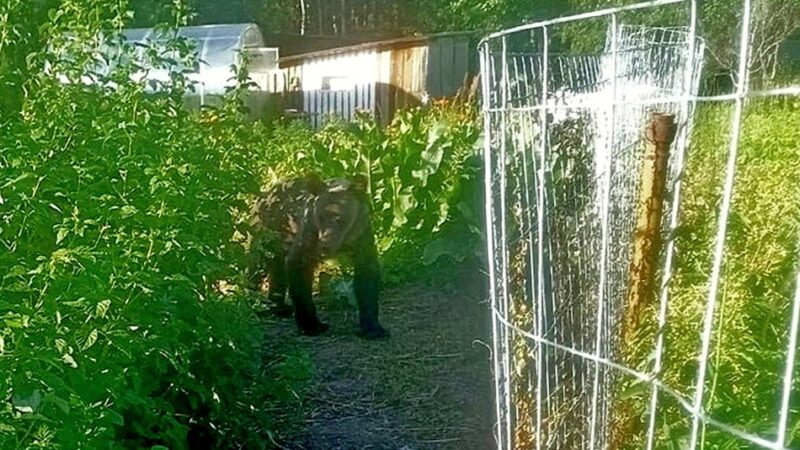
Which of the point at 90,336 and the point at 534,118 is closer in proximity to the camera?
the point at 90,336

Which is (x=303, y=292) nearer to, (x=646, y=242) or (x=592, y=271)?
(x=592, y=271)

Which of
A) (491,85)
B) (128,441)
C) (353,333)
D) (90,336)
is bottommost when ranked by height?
(353,333)

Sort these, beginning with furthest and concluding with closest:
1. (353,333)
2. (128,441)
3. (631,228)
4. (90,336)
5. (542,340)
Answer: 1. (353,333)
2. (631,228)
3. (128,441)
4. (542,340)
5. (90,336)

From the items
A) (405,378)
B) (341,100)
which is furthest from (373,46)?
(405,378)

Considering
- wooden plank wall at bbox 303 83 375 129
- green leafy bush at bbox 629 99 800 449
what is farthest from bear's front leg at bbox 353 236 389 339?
wooden plank wall at bbox 303 83 375 129

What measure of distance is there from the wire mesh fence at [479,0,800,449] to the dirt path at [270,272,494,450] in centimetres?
126

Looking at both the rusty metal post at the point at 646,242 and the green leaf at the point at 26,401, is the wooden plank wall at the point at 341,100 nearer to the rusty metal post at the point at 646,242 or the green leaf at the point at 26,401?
the rusty metal post at the point at 646,242

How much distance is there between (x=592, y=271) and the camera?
11.8 ft

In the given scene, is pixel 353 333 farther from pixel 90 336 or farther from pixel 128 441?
pixel 90 336

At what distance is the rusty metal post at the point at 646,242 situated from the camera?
3.34 metres

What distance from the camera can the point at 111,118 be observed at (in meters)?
3.87

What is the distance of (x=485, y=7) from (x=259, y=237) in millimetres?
19122

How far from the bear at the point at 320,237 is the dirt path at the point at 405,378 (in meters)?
0.15

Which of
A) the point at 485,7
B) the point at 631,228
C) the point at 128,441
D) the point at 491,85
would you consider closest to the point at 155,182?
the point at 128,441
